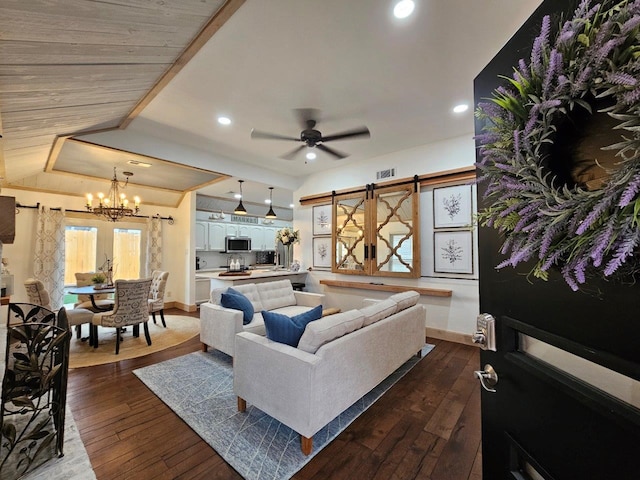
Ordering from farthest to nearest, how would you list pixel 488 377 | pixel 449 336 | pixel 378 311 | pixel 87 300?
pixel 87 300
pixel 449 336
pixel 378 311
pixel 488 377

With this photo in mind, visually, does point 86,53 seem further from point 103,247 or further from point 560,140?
point 103,247

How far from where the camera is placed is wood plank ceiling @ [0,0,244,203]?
4.40ft

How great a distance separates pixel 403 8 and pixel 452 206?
302 centimetres

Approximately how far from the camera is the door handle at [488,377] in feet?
3.16

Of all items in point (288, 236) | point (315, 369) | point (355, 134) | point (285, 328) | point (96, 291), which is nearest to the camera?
point (315, 369)

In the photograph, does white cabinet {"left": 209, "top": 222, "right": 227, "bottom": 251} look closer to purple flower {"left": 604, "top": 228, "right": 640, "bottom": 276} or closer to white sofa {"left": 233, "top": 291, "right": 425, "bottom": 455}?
white sofa {"left": 233, "top": 291, "right": 425, "bottom": 455}

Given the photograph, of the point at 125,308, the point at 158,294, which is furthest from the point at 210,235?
the point at 125,308

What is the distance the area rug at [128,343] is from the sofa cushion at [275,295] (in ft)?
4.58

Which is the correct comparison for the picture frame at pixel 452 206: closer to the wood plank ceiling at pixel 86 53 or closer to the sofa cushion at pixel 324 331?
the sofa cushion at pixel 324 331

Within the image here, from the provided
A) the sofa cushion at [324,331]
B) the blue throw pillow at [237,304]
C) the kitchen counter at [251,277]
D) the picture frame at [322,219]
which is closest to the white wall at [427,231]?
the picture frame at [322,219]

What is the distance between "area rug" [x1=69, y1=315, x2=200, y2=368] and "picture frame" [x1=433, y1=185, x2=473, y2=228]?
4.43m

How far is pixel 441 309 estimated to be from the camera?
4.37 metres

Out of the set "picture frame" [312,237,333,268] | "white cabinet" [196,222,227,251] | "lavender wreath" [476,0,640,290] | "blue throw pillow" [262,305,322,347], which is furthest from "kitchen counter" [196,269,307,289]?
"lavender wreath" [476,0,640,290]

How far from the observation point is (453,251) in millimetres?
4277
